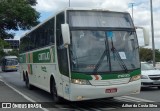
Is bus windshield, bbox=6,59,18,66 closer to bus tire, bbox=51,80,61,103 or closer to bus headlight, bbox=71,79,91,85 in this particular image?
bus tire, bbox=51,80,61,103

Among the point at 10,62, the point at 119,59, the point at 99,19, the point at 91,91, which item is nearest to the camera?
the point at 91,91

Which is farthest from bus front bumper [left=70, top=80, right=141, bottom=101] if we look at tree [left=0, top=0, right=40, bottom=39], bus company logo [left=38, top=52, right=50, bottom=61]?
tree [left=0, top=0, right=40, bottom=39]

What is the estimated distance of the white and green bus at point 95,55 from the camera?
10.9m

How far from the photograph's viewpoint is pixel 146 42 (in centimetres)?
1167

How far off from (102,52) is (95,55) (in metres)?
0.24

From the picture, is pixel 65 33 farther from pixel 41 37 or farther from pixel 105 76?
pixel 41 37

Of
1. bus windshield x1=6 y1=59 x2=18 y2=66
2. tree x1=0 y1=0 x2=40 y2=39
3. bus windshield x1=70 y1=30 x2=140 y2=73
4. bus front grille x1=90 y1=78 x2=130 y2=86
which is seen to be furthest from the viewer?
bus windshield x1=6 y1=59 x2=18 y2=66

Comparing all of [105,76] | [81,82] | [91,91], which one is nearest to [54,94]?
[81,82]

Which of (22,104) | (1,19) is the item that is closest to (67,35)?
(22,104)

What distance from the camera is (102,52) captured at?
36.7 feet

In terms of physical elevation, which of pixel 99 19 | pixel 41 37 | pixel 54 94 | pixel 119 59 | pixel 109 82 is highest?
pixel 99 19

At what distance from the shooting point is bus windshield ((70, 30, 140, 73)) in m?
11.0

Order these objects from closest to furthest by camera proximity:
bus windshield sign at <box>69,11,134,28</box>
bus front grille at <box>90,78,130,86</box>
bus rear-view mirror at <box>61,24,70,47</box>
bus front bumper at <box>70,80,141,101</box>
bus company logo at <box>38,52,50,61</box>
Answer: bus rear-view mirror at <box>61,24,70,47</box> < bus front bumper at <box>70,80,141,101</box> < bus front grille at <box>90,78,130,86</box> < bus windshield sign at <box>69,11,134,28</box> < bus company logo at <box>38,52,50,61</box>

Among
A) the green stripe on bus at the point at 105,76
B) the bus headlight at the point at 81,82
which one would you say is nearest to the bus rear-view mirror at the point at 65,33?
the green stripe on bus at the point at 105,76
